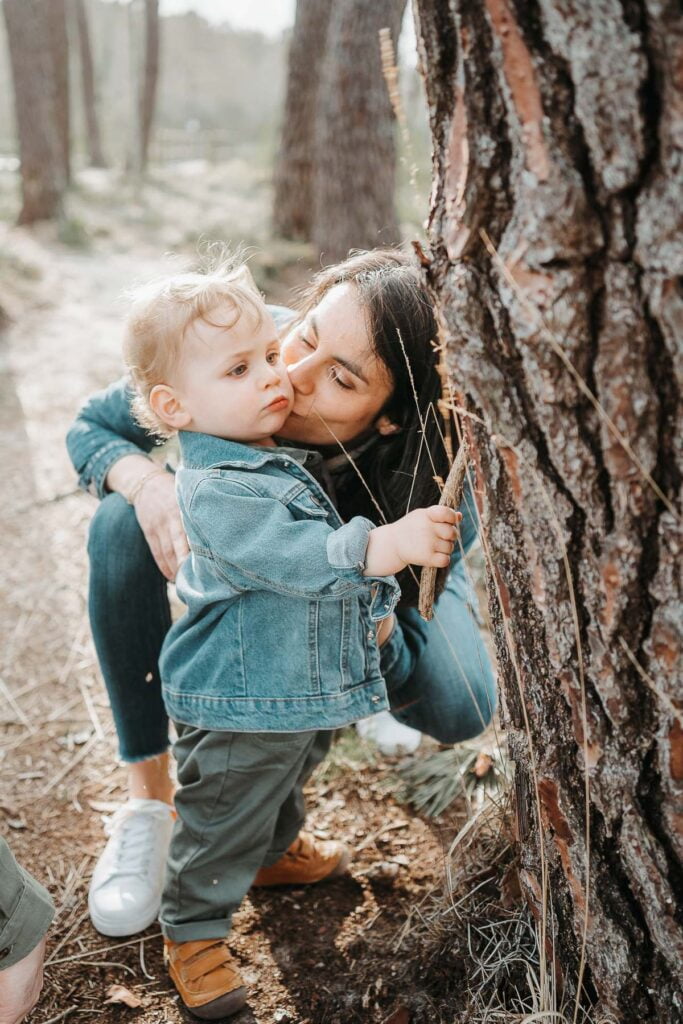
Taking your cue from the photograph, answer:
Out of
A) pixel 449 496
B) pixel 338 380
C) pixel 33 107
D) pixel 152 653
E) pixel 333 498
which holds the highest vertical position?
pixel 33 107

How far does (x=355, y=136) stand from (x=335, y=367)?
4114 mm

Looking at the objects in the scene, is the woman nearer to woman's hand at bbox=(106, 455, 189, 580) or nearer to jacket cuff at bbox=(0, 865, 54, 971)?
woman's hand at bbox=(106, 455, 189, 580)

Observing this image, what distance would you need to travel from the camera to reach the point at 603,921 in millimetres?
1303

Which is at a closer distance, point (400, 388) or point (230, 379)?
point (230, 379)

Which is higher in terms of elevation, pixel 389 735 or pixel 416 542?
pixel 416 542

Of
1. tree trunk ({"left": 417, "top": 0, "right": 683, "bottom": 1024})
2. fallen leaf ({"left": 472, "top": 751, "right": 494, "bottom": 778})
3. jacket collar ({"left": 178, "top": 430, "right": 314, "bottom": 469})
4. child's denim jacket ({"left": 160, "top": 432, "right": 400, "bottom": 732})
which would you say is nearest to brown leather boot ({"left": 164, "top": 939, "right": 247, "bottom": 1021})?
child's denim jacket ({"left": 160, "top": 432, "right": 400, "bottom": 732})

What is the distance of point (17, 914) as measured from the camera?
56.1 inches

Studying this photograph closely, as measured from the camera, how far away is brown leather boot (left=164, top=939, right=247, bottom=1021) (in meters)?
1.64

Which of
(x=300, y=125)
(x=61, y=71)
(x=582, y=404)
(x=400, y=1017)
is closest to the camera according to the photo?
(x=582, y=404)

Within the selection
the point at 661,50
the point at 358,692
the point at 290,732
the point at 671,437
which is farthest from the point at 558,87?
the point at 290,732

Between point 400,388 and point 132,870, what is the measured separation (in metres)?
1.23

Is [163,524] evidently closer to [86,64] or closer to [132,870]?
[132,870]

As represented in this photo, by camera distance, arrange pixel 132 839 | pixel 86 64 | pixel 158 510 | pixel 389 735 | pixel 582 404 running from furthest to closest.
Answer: pixel 86 64 → pixel 389 735 → pixel 132 839 → pixel 158 510 → pixel 582 404

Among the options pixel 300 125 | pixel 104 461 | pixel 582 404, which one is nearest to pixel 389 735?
pixel 104 461
